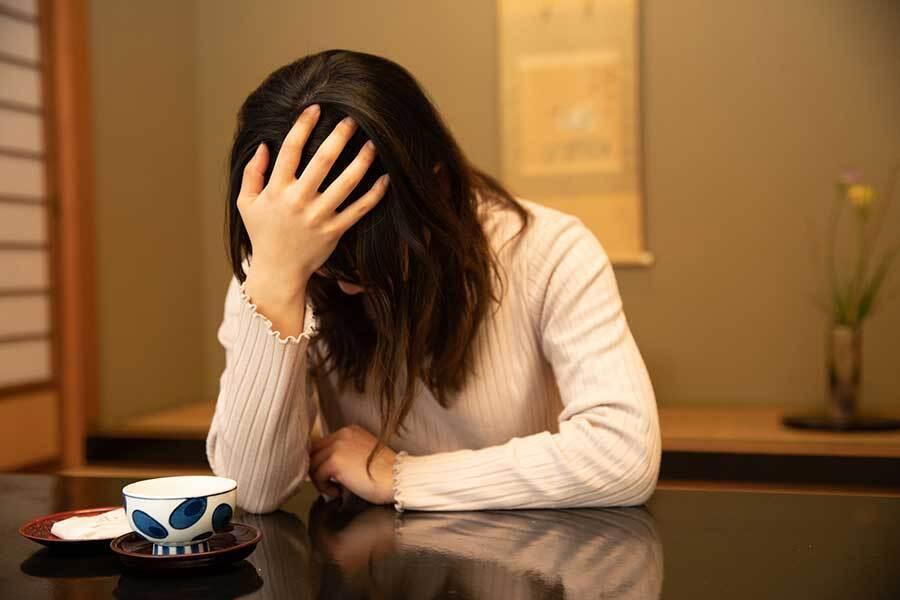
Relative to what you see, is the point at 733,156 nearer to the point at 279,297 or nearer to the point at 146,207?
the point at 146,207

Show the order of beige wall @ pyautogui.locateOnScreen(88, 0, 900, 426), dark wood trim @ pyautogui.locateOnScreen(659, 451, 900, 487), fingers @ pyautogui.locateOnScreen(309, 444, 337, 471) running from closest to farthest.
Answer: fingers @ pyautogui.locateOnScreen(309, 444, 337, 471), dark wood trim @ pyautogui.locateOnScreen(659, 451, 900, 487), beige wall @ pyautogui.locateOnScreen(88, 0, 900, 426)

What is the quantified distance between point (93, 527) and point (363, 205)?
475 mm

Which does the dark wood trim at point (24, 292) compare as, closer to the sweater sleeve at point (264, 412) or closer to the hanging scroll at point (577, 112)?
the hanging scroll at point (577, 112)

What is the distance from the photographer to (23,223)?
11.1 feet

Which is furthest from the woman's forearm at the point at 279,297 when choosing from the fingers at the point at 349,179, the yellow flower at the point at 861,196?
the yellow flower at the point at 861,196

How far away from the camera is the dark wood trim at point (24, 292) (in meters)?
3.30

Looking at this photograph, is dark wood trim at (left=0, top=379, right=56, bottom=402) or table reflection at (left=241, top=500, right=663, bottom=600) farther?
dark wood trim at (left=0, top=379, right=56, bottom=402)

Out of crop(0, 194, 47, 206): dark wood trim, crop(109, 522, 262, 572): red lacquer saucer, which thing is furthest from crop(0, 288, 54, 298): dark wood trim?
crop(109, 522, 262, 572): red lacquer saucer

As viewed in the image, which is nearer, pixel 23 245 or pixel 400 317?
pixel 400 317

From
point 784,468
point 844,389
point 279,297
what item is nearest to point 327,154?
point 279,297

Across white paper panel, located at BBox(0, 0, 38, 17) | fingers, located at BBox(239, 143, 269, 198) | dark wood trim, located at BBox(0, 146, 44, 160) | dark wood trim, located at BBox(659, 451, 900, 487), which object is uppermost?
white paper panel, located at BBox(0, 0, 38, 17)

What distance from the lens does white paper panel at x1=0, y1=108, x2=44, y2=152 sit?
3.30 metres

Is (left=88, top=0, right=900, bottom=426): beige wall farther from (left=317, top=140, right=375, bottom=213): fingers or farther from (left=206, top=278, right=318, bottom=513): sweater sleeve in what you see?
(left=317, top=140, right=375, bottom=213): fingers

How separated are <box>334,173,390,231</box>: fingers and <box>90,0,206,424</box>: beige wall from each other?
2614 millimetres
